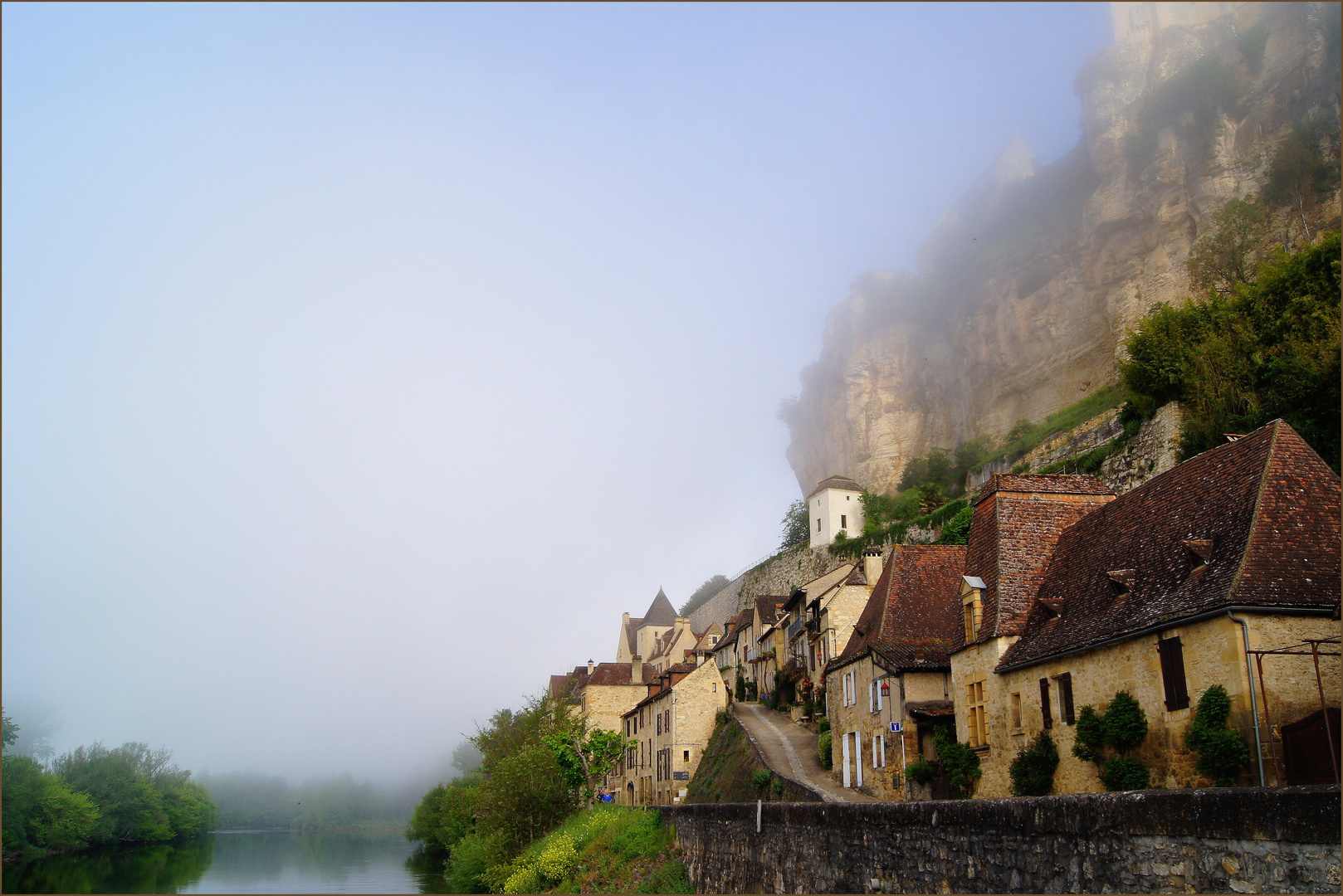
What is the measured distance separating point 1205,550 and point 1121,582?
181cm

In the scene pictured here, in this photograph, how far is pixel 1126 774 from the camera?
14.4 metres

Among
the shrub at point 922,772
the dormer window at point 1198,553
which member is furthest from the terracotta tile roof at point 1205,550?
the shrub at point 922,772

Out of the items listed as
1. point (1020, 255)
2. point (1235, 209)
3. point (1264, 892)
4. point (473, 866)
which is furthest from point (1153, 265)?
point (1264, 892)

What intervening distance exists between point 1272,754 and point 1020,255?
233 feet

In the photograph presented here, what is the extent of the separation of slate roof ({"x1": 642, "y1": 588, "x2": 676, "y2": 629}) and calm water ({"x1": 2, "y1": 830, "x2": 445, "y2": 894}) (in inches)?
1231

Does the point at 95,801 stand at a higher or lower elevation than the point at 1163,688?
lower

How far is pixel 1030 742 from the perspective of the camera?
1738 cm

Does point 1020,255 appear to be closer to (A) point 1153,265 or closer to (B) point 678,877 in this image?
(A) point 1153,265

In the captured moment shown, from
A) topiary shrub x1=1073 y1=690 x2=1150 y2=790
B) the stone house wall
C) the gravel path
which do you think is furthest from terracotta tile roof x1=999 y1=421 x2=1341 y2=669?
the gravel path

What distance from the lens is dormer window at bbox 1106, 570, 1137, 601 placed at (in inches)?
625

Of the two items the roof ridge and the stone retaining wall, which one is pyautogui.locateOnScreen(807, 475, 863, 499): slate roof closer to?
the roof ridge

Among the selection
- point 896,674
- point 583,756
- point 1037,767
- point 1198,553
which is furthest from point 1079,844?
point 583,756

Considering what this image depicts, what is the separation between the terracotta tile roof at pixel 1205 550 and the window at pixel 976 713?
68.4 inches

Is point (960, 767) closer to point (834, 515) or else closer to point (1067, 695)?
point (1067, 695)
